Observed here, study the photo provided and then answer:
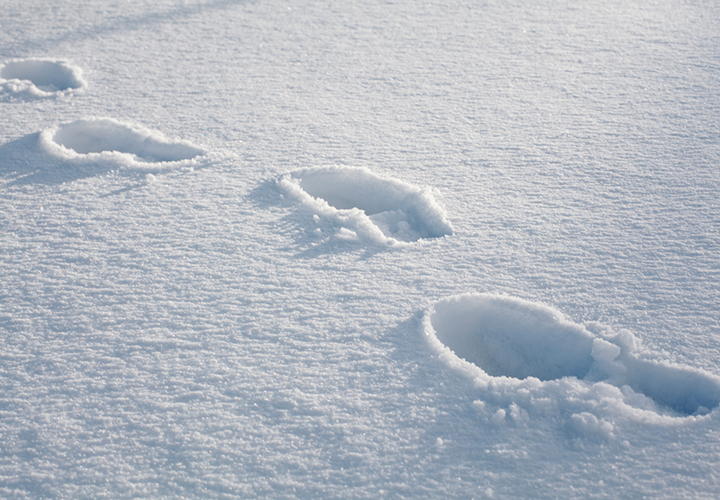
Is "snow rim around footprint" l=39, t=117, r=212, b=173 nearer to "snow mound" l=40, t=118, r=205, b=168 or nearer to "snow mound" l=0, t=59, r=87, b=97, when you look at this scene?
"snow mound" l=40, t=118, r=205, b=168

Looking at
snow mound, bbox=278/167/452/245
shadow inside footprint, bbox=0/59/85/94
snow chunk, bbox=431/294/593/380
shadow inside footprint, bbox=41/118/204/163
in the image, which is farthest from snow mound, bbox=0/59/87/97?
snow chunk, bbox=431/294/593/380

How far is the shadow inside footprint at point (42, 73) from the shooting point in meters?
2.10

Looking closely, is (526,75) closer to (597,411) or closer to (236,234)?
(236,234)

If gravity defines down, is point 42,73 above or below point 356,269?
above

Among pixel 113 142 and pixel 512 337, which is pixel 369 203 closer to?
pixel 512 337

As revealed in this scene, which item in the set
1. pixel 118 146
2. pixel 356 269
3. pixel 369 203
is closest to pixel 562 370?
pixel 356 269

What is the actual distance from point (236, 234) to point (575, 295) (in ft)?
2.87

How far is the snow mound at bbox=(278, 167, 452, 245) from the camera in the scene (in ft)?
4.56

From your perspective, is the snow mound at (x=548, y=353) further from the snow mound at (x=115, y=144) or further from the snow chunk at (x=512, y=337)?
the snow mound at (x=115, y=144)

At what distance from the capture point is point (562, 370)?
1089 millimetres

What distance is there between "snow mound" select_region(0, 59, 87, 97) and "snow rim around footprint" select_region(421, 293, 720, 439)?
181cm

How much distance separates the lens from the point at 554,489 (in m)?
0.84

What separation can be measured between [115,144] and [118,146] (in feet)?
0.07

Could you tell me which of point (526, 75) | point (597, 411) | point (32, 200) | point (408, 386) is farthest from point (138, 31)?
point (597, 411)
